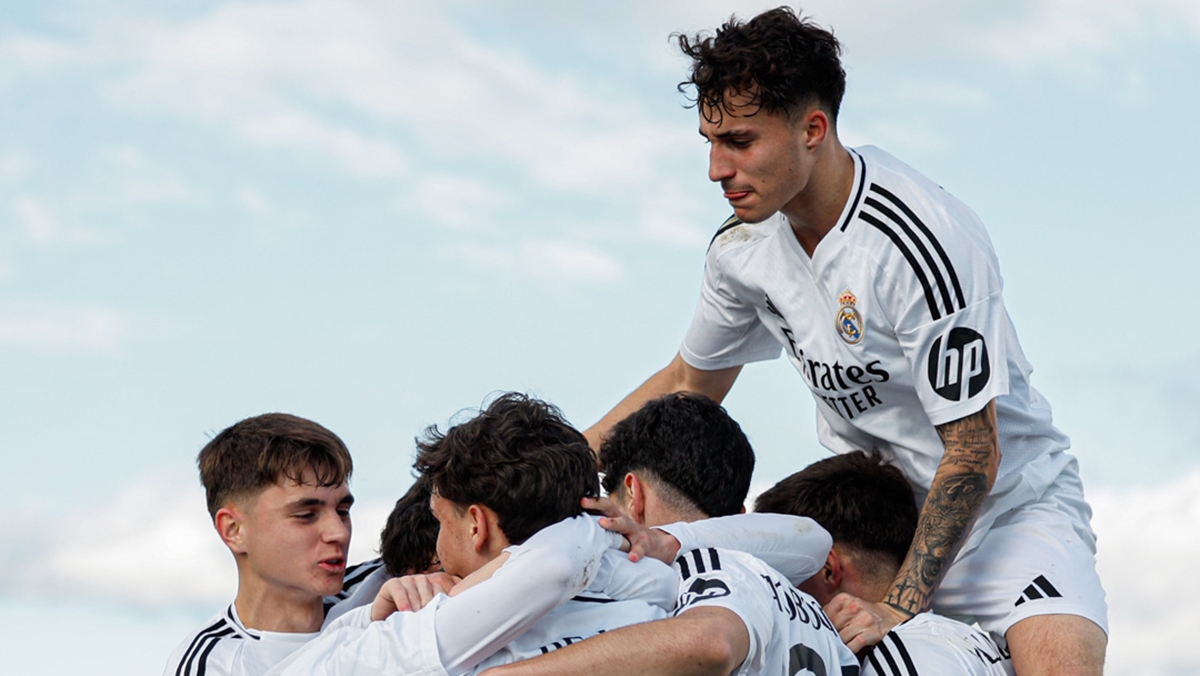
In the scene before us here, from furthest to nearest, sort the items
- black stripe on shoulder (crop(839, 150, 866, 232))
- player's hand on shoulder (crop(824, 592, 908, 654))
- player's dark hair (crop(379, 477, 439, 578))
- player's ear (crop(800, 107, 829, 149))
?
1. black stripe on shoulder (crop(839, 150, 866, 232))
2. player's ear (crop(800, 107, 829, 149))
3. player's dark hair (crop(379, 477, 439, 578))
4. player's hand on shoulder (crop(824, 592, 908, 654))

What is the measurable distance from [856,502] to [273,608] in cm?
258

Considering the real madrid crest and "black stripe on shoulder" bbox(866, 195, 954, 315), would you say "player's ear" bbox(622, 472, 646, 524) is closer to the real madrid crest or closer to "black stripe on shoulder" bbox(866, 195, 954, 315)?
the real madrid crest

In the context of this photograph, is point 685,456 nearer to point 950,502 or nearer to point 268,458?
point 950,502

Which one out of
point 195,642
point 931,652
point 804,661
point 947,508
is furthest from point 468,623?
point 947,508

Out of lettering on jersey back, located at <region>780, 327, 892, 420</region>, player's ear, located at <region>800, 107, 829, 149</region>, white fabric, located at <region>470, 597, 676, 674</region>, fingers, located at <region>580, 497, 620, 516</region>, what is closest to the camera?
white fabric, located at <region>470, 597, 676, 674</region>

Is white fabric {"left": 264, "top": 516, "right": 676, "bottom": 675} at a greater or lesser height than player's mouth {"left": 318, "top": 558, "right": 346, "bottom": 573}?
lesser

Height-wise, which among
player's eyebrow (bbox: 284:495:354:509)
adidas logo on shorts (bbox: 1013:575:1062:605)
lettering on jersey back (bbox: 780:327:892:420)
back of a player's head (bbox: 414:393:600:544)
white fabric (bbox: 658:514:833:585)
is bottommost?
adidas logo on shorts (bbox: 1013:575:1062:605)

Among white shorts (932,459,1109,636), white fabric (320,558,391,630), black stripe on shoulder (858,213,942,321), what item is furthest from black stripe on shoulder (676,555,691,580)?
white shorts (932,459,1109,636)

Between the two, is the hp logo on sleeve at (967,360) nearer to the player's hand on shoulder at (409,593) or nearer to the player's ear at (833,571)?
the player's ear at (833,571)

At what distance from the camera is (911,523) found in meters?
6.49

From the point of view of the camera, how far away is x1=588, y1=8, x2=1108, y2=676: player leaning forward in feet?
20.8

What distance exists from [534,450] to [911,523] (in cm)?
225

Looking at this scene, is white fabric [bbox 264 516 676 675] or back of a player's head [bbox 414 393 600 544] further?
back of a player's head [bbox 414 393 600 544]

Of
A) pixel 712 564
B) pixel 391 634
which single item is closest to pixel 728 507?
pixel 712 564
